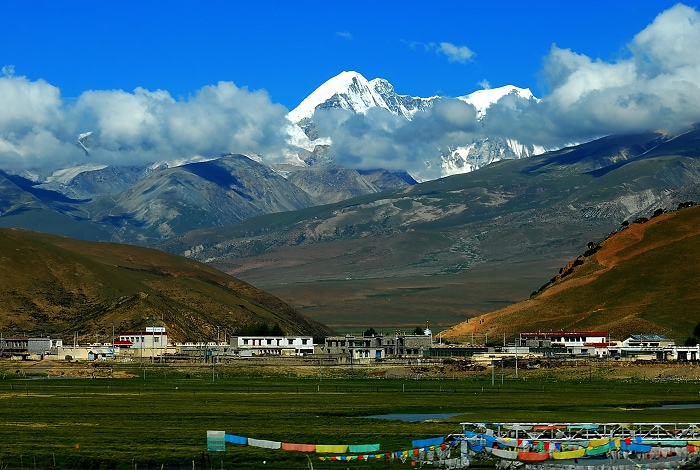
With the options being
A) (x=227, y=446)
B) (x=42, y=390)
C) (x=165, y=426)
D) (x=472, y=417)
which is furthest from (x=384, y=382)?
(x=227, y=446)

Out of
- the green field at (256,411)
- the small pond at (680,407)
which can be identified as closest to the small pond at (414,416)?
the green field at (256,411)

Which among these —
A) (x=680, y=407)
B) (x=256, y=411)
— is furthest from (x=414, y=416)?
(x=680, y=407)

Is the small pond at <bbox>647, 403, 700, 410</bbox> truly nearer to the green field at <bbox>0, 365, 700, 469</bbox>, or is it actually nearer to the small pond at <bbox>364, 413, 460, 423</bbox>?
the green field at <bbox>0, 365, 700, 469</bbox>

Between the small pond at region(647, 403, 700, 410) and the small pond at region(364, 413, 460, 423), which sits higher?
the small pond at region(647, 403, 700, 410)

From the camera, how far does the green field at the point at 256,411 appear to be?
77938 millimetres

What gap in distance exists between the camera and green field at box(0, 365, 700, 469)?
3068 inches

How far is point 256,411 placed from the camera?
359 ft

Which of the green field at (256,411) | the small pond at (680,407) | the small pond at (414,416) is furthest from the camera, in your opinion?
the small pond at (680,407)

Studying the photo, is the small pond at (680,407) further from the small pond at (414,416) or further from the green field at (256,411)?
the small pond at (414,416)

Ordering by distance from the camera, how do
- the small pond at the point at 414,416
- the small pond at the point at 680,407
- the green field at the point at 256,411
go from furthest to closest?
the small pond at the point at 680,407, the small pond at the point at 414,416, the green field at the point at 256,411

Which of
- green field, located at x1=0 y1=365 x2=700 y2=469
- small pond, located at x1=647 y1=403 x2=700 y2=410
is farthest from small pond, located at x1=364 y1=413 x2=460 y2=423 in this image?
small pond, located at x1=647 y1=403 x2=700 y2=410

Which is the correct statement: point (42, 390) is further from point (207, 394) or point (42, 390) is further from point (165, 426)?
point (165, 426)

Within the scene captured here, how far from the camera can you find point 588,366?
19762 cm

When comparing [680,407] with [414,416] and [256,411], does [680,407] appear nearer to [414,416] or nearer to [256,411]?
[414,416]
